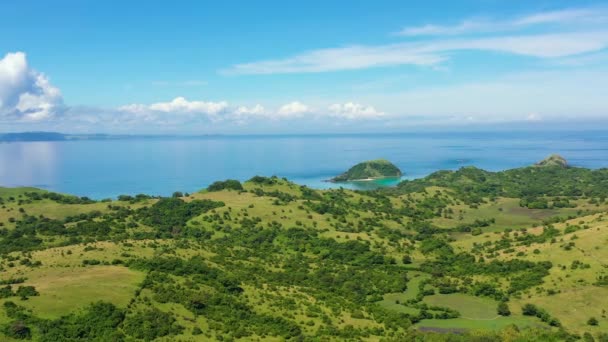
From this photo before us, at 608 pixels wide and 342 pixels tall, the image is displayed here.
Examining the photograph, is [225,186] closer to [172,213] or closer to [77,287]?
[172,213]

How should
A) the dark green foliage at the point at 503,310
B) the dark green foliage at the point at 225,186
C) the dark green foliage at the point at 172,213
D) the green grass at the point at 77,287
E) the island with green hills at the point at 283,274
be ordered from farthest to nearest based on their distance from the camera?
the dark green foliage at the point at 225,186
the dark green foliage at the point at 172,213
the dark green foliage at the point at 503,310
the island with green hills at the point at 283,274
the green grass at the point at 77,287

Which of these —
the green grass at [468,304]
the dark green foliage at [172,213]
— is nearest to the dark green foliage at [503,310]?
the green grass at [468,304]

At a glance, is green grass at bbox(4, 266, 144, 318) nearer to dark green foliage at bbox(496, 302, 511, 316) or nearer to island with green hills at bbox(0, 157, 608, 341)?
island with green hills at bbox(0, 157, 608, 341)

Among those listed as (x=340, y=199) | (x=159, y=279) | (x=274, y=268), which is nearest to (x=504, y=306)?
(x=274, y=268)

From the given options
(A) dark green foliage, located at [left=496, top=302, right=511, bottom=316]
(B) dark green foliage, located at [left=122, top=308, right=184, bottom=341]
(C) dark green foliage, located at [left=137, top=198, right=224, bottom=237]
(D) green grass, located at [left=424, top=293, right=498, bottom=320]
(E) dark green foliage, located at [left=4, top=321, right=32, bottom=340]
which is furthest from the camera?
(C) dark green foliage, located at [left=137, top=198, right=224, bottom=237]

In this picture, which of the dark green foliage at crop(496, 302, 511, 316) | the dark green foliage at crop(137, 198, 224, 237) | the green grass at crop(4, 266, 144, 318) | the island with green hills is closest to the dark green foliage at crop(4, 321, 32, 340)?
the island with green hills

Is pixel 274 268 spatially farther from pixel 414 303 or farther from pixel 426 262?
pixel 426 262

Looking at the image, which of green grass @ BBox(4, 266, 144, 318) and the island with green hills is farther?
the island with green hills

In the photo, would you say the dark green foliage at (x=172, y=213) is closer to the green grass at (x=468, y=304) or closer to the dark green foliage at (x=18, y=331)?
the green grass at (x=468, y=304)
